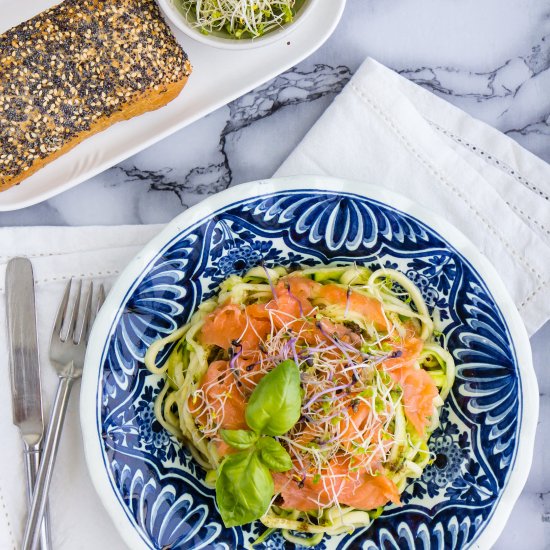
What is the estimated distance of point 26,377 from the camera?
2166mm

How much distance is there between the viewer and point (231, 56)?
231 cm

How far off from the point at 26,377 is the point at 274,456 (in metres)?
0.83

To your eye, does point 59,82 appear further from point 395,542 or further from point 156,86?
point 395,542

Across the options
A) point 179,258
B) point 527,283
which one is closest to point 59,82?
point 179,258

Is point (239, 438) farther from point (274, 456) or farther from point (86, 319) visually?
point (86, 319)

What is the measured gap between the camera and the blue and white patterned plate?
195 centimetres

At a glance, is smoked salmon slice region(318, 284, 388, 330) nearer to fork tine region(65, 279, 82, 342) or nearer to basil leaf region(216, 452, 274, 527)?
basil leaf region(216, 452, 274, 527)

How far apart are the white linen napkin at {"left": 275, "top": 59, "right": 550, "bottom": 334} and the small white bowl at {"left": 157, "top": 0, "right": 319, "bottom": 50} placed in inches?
11.2

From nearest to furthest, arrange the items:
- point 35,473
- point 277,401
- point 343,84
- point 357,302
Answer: point 277,401
point 357,302
point 35,473
point 343,84

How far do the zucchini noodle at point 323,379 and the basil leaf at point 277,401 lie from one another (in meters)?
0.10

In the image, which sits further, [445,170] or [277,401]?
[445,170]

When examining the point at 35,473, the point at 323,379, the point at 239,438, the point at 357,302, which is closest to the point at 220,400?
the point at 239,438

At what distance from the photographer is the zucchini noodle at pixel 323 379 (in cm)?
189

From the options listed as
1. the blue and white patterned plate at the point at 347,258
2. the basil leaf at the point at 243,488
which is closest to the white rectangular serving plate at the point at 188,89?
the blue and white patterned plate at the point at 347,258
